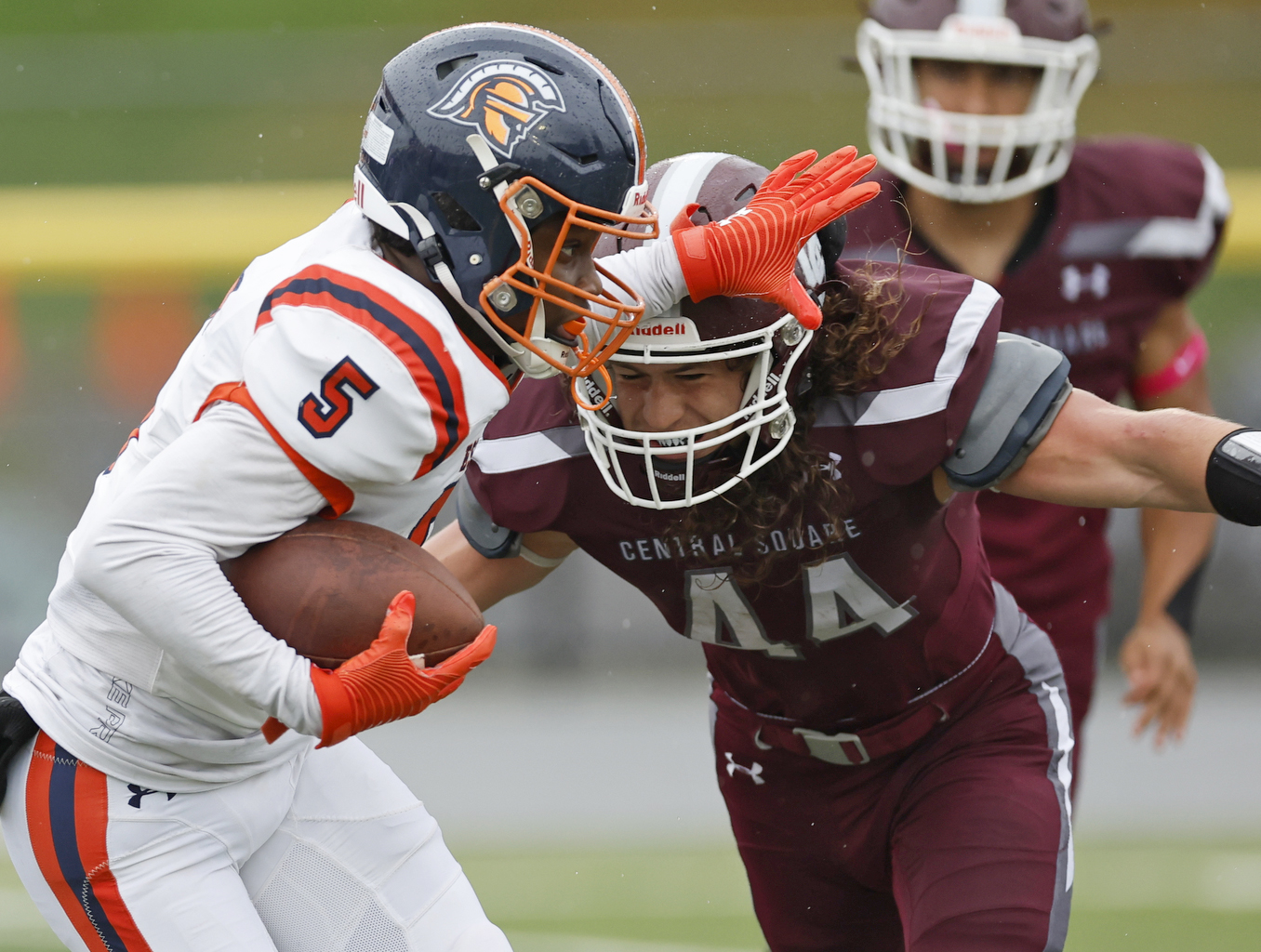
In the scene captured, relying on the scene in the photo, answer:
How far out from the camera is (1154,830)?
438cm

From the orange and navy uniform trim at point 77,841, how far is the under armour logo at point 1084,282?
2.36 meters

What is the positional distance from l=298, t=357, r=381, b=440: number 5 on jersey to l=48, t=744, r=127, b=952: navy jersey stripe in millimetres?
579

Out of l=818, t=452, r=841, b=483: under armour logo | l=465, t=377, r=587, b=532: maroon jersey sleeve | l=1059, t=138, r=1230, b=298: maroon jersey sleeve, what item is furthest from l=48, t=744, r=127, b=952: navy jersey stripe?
l=1059, t=138, r=1230, b=298: maroon jersey sleeve

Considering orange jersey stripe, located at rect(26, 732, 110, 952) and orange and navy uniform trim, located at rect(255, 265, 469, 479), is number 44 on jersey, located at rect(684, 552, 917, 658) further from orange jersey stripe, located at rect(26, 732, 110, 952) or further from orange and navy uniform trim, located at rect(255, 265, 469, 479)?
orange jersey stripe, located at rect(26, 732, 110, 952)

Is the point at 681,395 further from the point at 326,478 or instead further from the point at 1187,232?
the point at 1187,232

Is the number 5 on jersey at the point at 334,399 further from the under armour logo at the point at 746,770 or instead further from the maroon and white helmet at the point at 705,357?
the under armour logo at the point at 746,770

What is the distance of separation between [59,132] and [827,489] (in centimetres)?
698

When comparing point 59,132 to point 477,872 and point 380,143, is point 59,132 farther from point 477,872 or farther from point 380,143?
point 380,143

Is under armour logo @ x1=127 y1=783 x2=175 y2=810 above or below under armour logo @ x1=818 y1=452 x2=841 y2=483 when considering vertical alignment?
below

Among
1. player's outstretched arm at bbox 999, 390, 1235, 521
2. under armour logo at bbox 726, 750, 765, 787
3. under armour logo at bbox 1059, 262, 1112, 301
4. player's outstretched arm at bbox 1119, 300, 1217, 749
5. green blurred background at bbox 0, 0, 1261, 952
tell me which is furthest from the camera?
green blurred background at bbox 0, 0, 1261, 952

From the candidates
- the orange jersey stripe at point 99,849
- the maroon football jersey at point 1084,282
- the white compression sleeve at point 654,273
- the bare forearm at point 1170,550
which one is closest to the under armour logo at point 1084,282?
the maroon football jersey at point 1084,282

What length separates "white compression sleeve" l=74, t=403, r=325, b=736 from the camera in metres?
1.70

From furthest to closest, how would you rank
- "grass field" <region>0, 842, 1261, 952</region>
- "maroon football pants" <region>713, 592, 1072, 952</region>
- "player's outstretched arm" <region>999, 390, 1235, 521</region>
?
"grass field" <region>0, 842, 1261, 952</region>
"maroon football pants" <region>713, 592, 1072, 952</region>
"player's outstretched arm" <region>999, 390, 1235, 521</region>

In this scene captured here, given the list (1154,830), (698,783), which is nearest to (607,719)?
(698,783)
